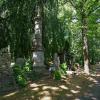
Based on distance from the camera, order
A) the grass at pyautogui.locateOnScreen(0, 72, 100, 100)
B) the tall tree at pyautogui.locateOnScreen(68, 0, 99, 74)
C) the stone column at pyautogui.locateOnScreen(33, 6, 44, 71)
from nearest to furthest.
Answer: the grass at pyautogui.locateOnScreen(0, 72, 100, 100), the stone column at pyautogui.locateOnScreen(33, 6, 44, 71), the tall tree at pyautogui.locateOnScreen(68, 0, 99, 74)

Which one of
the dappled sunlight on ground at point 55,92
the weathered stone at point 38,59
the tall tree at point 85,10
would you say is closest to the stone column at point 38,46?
the weathered stone at point 38,59

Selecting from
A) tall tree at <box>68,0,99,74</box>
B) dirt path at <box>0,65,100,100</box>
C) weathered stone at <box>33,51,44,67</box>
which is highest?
tall tree at <box>68,0,99,74</box>

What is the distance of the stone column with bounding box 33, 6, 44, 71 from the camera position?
2062 cm

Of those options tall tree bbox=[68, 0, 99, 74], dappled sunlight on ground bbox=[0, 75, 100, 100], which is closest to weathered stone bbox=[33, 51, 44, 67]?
dappled sunlight on ground bbox=[0, 75, 100, 100]

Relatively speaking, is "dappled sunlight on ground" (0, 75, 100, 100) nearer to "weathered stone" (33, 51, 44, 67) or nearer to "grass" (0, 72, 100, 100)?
"grass" (0, 72, 100, 100)

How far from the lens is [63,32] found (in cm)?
2761

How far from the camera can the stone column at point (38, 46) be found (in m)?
20.6

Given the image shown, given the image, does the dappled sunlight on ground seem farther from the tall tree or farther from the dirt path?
the tall tree

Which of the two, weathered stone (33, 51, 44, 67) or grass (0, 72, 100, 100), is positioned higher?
weathered stone (33, 51, 44, 67)

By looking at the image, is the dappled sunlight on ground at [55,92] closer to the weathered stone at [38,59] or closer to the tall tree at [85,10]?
the weathered stone at [38,59]

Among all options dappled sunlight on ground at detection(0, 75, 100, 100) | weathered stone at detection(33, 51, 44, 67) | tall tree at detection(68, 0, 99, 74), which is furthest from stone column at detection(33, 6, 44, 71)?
tall tree at detection(68, 0, 99, 74)

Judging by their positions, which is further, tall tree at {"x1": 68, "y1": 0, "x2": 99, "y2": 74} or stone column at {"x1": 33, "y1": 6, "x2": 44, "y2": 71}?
tall tree at {"x1": 68, "y1": 0, "x2": 99, "y2": 74}

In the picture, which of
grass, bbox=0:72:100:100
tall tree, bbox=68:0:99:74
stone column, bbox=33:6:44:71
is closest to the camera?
grass, bbox=0:72:100:100

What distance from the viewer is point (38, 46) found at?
68.6 feet
